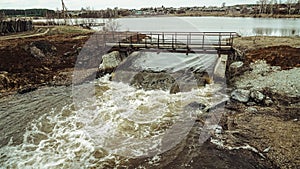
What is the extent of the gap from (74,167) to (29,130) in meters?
4.17

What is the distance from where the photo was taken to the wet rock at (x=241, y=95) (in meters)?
13.2

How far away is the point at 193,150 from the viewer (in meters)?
9.18

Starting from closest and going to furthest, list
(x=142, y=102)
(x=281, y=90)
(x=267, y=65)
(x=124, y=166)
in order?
(x=124, y=166) → (x=281, y=90) → (x=142, y=102) → (x=267, y=65)

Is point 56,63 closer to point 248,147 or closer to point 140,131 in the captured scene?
point 140,131

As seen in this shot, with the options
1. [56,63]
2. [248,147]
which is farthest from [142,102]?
[56,63]

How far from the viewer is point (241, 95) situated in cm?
1352

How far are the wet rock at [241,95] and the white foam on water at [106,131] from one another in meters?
1.27

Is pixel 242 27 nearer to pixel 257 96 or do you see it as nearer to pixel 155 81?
pixel 155 81

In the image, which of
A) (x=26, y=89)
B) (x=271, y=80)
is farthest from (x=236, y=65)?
(x=26, y=89)

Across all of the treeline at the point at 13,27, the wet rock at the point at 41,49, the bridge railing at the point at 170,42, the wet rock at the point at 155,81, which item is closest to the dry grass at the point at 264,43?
the bridge railing at the point at 170,42

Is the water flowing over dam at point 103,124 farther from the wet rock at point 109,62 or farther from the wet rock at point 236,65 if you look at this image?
the wet rock at point 109,62

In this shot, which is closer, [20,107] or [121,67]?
[20,107]

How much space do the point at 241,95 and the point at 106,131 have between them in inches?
308

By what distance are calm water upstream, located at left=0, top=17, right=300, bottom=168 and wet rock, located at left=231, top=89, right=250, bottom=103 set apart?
0.73m
